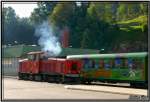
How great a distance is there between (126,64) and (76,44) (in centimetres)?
1391

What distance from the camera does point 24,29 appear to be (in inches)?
1383

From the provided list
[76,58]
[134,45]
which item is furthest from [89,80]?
[134,45]

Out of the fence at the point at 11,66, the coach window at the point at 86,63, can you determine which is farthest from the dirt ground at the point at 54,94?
the fence at the point at 11,66

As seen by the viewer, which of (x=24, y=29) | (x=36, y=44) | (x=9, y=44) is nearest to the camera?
(x=24, y=29)

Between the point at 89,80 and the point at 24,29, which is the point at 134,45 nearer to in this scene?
the point at 89,80

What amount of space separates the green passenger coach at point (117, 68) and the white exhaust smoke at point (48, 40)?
17.5ft

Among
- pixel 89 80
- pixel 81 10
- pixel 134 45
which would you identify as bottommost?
pixel 89 80

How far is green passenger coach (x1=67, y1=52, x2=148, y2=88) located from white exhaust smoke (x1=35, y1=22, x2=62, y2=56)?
5322 millimetres

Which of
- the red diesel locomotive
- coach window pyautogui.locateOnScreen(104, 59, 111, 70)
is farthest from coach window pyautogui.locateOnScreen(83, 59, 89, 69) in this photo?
coach window pyautogui.locateOnScreen(104, 59, 111, 70)

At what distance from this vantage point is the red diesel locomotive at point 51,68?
37.0 metres

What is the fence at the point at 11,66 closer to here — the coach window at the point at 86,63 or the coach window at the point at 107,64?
the coach window at the point at 86,63

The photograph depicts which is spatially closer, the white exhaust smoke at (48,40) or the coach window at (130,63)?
the coach window at (130,63)

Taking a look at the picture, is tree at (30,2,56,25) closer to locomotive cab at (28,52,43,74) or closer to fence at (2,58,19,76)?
locomotive cab at (28,52,43,74)

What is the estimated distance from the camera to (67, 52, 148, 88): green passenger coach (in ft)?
98.8
